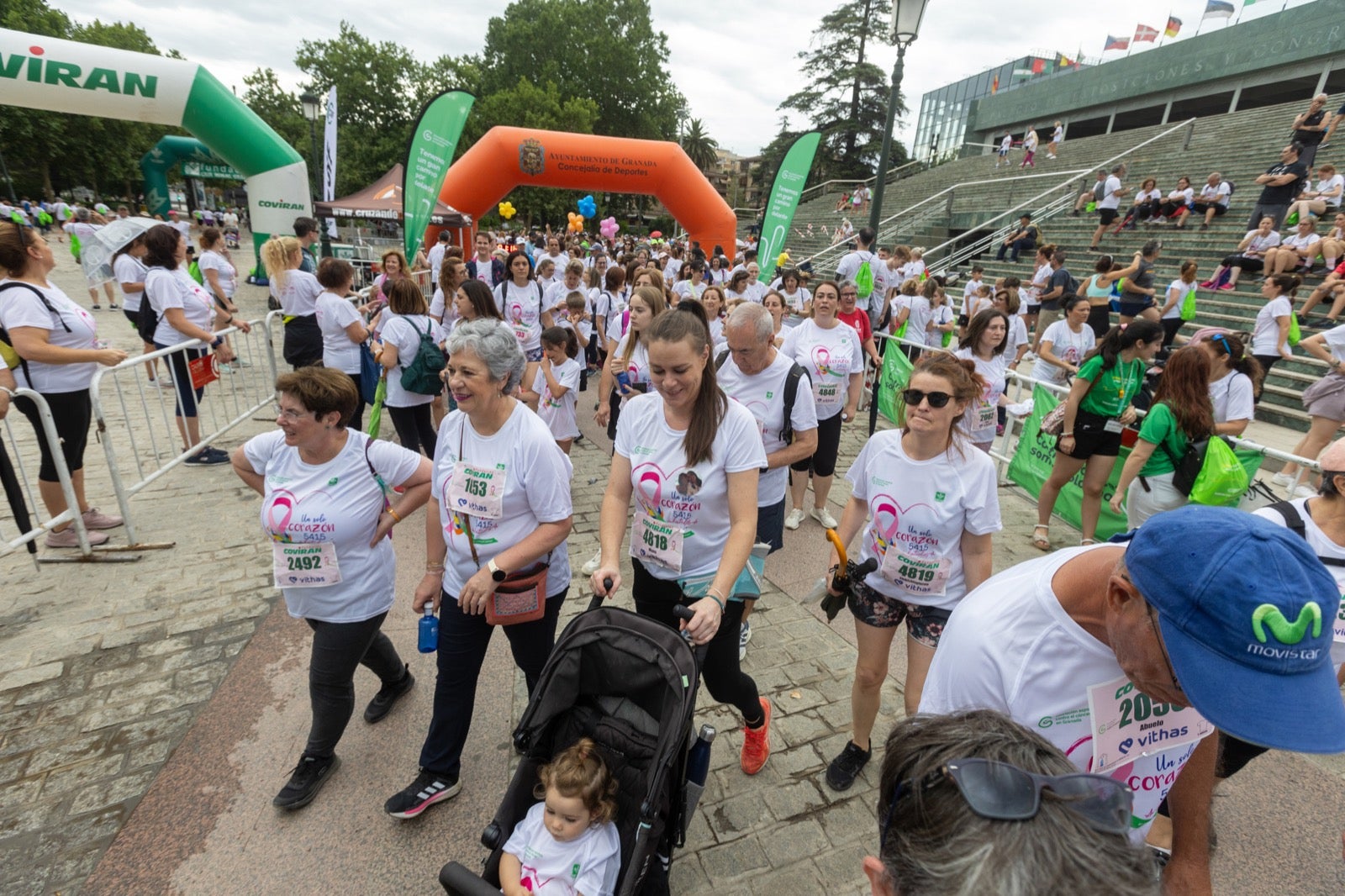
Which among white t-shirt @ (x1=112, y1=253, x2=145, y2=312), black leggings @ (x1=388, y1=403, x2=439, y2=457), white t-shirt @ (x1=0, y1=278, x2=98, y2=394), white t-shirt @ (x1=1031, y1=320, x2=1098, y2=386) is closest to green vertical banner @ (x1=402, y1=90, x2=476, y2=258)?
white t-shirt @ (x1=112, y1=253, x2=145, y2=312)

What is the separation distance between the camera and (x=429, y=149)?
11344mm

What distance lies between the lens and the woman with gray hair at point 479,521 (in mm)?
2307

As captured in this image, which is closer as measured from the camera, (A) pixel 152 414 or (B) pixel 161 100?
(A) pixel 152 414

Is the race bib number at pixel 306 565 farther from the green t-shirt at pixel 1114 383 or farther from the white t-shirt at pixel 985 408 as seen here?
the green t-shirt at pixel 1114 383

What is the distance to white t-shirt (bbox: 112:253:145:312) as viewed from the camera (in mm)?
7070

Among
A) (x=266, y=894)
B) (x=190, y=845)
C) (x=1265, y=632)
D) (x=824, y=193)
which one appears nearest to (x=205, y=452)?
(x=190, y=845)

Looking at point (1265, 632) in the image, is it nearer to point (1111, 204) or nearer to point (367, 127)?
point (1111, 204)

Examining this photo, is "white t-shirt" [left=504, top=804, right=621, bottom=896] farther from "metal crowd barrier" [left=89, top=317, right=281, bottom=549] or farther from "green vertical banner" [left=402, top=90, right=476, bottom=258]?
"green vertical banner" [left=402, top=90, right=476, bottom=258]

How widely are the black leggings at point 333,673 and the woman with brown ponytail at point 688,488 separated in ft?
3.45

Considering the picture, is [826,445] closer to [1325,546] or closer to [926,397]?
[926,397]

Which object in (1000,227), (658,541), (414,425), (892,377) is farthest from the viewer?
(1000,227)

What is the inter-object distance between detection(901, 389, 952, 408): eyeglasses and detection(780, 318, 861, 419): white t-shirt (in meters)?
2.26

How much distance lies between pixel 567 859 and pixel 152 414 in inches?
319

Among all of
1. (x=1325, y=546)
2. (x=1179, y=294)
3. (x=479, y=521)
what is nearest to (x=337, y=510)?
(x=479, y=521)
